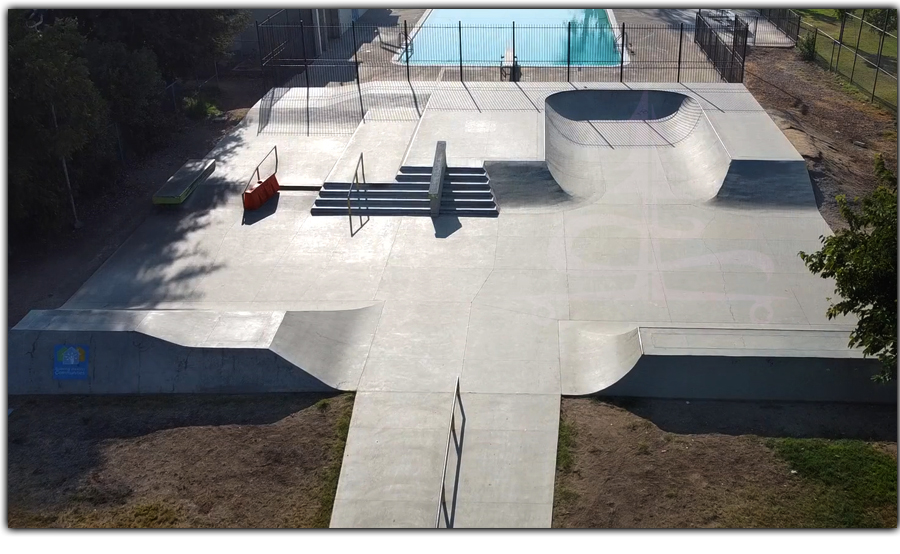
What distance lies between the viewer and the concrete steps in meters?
19.6

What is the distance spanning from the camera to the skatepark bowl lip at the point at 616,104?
2531cm

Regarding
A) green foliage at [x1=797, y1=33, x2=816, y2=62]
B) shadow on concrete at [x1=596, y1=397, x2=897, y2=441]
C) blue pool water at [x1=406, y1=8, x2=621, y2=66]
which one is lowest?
shadow on concrete at [x1=596, y1=397, x2=897, y2=441]

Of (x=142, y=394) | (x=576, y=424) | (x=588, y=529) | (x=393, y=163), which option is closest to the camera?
(x=588, y=529)

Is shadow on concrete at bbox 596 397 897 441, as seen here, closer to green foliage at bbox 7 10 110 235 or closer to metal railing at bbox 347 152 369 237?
metal railing at bbox 347 152 369 237

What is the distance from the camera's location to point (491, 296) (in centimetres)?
1578

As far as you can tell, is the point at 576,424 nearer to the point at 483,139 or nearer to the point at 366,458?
the point at 366,458

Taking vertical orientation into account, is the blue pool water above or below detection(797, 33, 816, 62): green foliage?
below

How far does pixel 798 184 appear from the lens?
63.7 ft

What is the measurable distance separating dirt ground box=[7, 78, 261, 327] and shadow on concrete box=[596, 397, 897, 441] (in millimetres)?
11523

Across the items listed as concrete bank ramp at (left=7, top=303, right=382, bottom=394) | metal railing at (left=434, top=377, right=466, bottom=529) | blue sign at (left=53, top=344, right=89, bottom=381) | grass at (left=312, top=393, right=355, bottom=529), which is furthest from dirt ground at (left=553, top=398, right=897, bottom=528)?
blue sign at (left=53, top=344, right=89, bottom=381)

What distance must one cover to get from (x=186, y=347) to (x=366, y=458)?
3.87 m

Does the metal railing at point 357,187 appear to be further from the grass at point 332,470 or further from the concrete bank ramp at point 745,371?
the concrete bank ramp at point 745,371

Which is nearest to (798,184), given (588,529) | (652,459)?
(652,459)

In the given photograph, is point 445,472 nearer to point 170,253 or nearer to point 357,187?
point 170,253
